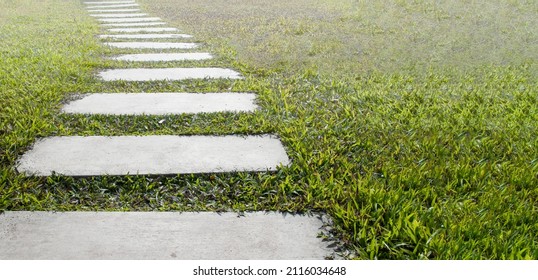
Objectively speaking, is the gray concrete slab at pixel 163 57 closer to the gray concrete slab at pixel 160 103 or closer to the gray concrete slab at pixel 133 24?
the gray concrete slab at pixel 160 103

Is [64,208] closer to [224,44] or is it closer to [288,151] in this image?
[288,151]

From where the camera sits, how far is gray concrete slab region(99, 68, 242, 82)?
432cm

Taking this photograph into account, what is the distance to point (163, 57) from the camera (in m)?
5.29

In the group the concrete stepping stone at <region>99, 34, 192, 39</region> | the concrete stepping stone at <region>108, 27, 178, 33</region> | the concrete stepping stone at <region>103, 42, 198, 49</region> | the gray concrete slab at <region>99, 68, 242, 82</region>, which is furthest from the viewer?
the concrete stepping stone at <region>108, 27, 178, 33</region>

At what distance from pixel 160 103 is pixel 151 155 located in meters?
1.01

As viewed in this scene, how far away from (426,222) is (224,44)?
4.57 metres

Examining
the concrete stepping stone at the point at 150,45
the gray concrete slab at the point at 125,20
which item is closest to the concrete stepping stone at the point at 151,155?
the concrete stepping stone at the point at 150,45

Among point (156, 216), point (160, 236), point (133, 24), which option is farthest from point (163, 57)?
point (160, 236)

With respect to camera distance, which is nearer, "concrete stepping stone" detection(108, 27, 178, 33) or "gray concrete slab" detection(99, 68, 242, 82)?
"gray concrete slab" detection(99, 68, 242, 82)

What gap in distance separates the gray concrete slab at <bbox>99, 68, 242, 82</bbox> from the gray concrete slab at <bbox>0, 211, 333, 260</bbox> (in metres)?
2.42

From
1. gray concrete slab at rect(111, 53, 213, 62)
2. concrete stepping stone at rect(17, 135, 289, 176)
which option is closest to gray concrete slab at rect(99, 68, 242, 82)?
gray concrete slab at rect(111, 53, 213, 62)

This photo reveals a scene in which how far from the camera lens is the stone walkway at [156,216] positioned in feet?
5.90

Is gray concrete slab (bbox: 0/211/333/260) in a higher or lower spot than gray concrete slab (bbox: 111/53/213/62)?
higher

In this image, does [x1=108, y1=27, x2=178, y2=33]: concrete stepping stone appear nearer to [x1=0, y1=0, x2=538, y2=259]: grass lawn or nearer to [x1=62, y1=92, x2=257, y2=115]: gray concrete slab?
[x1=0, y1=0, x2=538, y2=259]: grass lawn
